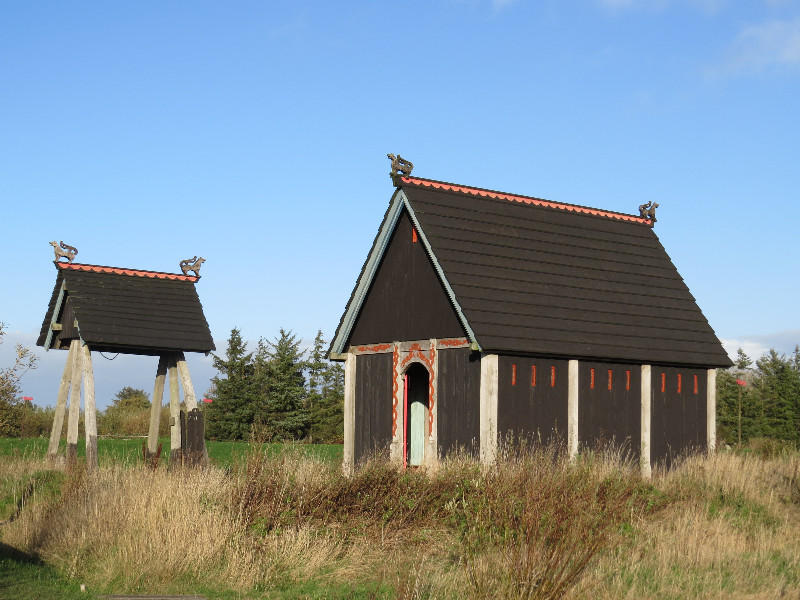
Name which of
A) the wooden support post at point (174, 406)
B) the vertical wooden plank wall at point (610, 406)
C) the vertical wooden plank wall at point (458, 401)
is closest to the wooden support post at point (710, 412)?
the vertical wooden plank wall at point (610, 406)

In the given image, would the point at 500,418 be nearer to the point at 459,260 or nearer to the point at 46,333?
the point at 459,260

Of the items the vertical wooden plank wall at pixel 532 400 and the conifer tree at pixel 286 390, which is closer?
the vertical wooden plank wall at pixel 532 400

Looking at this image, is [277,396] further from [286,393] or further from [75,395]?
[75,395]

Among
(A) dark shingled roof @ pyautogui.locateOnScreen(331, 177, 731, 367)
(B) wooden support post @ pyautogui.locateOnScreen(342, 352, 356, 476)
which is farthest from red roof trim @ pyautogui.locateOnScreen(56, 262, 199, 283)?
(B) wooden support post @ pyautogui.locateOnScreen(342, 352, 356, 476)

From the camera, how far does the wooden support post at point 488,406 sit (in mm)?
17141

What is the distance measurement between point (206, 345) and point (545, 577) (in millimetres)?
15985

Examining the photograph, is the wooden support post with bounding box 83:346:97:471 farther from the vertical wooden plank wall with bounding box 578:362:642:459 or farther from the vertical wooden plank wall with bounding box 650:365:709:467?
the vertical wooden plank wall with bounding box 650:365:709:467

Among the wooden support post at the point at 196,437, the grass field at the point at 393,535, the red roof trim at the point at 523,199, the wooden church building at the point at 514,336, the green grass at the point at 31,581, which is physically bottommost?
the green grass at the point at 31,581

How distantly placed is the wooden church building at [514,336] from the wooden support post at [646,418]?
0.03 meters

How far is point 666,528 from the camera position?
14.1 meters

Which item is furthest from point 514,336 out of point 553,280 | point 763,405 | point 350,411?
point 763,405

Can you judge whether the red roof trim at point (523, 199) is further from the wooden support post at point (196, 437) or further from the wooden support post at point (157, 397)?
the wooden support post at point (157, 397)

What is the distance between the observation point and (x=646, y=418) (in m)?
19.6

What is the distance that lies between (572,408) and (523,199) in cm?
518
